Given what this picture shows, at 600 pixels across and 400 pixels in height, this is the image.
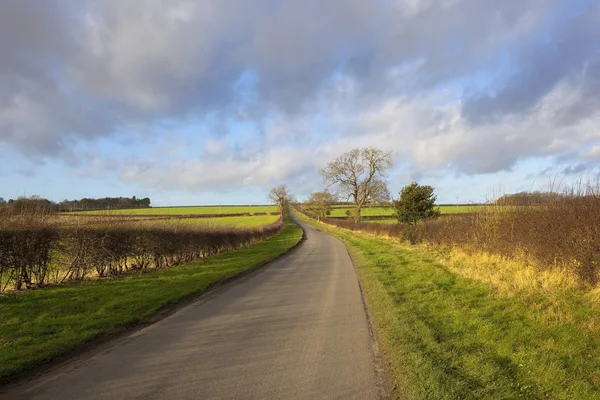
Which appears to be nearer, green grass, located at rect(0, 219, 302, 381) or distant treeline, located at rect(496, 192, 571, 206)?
green grass, located at rect(0, 219, 302, 381)

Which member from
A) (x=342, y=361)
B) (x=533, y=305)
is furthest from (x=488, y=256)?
(x=342, y=361)

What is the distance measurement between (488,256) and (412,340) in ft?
31.8

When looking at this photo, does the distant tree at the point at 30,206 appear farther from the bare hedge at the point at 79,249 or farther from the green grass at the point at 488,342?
the green grass at the point at 488,342

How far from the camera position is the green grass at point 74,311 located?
576cm

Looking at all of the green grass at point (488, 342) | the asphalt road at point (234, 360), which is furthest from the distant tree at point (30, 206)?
the green grass at point (488, 342)

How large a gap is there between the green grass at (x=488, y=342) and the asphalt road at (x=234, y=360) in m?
0.58

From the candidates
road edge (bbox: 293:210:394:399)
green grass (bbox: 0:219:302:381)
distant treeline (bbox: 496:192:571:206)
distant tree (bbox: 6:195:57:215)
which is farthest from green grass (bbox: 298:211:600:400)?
distant tree (bbox: 6:195:57:215)

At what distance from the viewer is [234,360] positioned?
17.4ft

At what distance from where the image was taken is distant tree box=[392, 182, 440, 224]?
33.6 metres

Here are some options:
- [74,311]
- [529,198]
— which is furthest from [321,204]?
[74,311]

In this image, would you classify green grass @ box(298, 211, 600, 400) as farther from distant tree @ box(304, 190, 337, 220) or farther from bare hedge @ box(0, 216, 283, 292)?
distant tree @ box(304, 190, 337, 220)

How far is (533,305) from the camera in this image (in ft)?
25.1

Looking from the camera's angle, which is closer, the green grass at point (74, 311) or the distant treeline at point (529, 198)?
the green grass at point (74, 311)

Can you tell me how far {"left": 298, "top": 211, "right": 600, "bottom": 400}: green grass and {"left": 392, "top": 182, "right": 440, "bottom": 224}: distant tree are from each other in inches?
949
